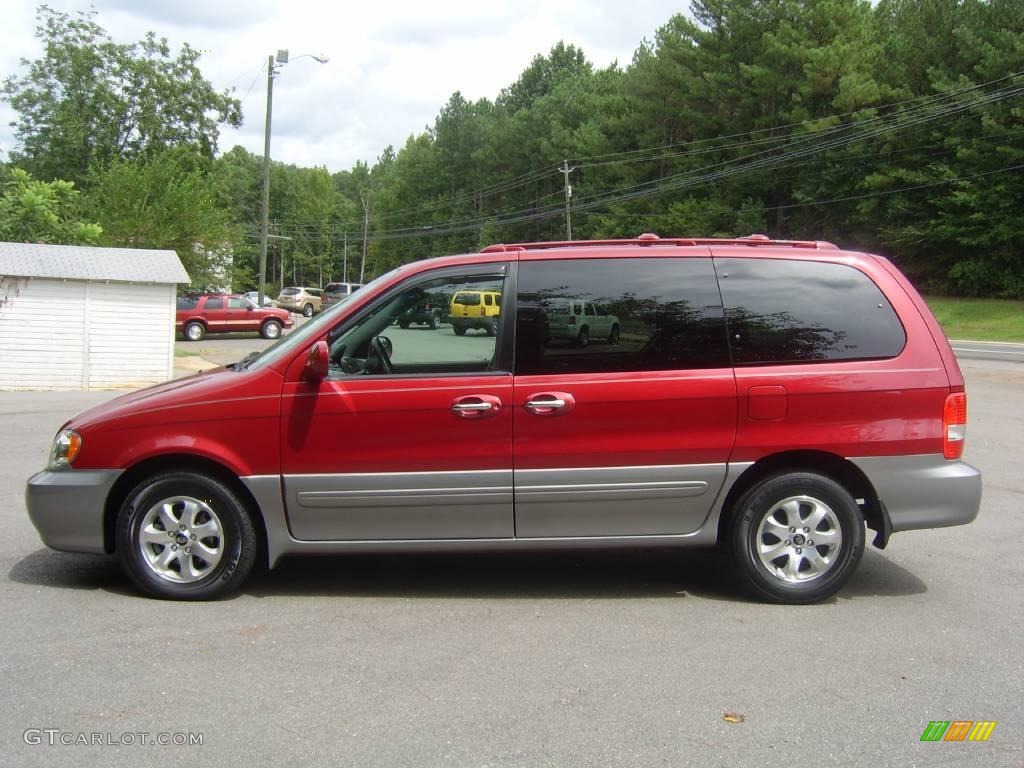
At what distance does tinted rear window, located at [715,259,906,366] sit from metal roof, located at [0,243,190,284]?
13.7m

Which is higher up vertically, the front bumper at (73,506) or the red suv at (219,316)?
the red suv at (219,316)

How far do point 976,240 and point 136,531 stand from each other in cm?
4558

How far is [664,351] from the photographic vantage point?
15.8 feet

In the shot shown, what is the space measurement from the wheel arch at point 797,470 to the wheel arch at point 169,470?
247 cm

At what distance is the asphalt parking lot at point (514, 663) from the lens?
3.32 m

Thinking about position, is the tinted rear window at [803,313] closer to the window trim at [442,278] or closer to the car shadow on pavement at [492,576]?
the window trim at [442,278]

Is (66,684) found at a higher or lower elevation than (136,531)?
lower

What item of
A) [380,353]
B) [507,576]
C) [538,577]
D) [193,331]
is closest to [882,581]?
[538,577]

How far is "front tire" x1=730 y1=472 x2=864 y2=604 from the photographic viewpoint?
15.7 feet

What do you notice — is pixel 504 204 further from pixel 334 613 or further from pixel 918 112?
pixel 334 613

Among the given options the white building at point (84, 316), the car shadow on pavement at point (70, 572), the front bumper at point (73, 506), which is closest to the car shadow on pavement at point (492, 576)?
the car shadow on pavement at point (70, 572)

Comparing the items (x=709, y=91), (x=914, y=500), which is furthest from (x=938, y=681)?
(x=709, y=91)

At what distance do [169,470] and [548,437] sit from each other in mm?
1982

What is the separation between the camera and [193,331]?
29.6 meters
